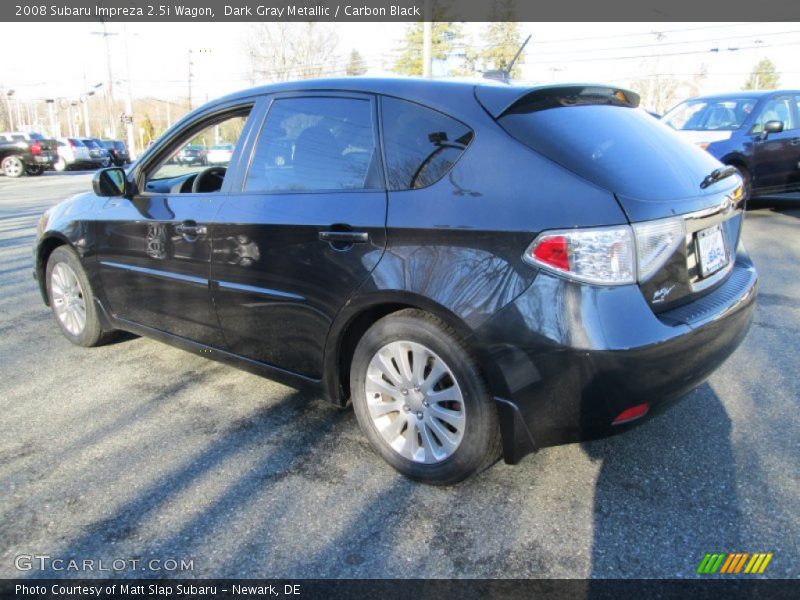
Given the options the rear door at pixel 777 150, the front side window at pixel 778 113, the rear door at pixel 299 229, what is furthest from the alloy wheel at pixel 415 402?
the front side window at pixel 778 113

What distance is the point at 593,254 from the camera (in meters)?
2.04

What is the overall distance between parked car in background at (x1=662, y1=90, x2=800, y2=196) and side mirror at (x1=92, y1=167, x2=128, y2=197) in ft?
23.9

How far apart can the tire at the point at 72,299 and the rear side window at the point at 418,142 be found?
8.42 ft

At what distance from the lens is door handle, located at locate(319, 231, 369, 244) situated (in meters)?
2.51

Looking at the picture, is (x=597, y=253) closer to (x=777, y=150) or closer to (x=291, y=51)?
(x=777, y=150)

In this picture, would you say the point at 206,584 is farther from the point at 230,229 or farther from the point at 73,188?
the point at 73,188

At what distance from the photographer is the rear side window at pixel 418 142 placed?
2.39 m

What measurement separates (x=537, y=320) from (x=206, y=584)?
145cm

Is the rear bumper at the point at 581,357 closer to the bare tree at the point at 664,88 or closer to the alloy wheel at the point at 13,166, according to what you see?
the alloy wheel at the point at 13,166

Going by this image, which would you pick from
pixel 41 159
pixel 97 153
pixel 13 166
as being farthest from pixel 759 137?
pixel 97 153

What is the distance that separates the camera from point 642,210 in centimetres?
212

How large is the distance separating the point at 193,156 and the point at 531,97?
2325mm

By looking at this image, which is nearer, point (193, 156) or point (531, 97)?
point (531, 97)
